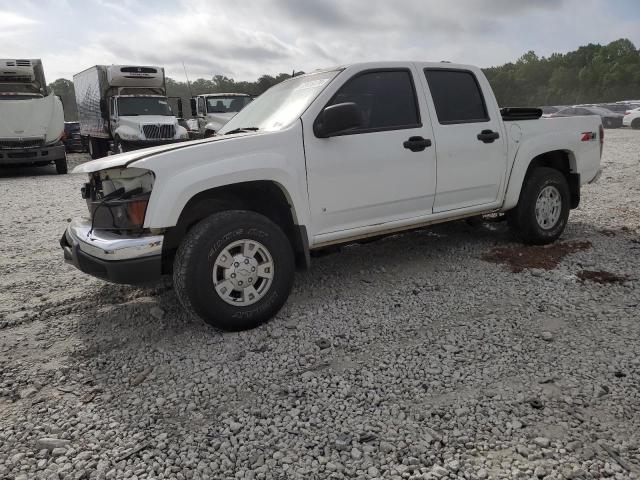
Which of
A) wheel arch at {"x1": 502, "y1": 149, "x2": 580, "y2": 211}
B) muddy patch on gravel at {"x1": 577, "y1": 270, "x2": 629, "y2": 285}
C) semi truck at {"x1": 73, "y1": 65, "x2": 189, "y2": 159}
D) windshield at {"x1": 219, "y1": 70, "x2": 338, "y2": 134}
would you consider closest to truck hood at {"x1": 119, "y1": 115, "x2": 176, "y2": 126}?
semi truck at {"x1": 73, "y1": 65, "x2": 189, "y2": 159}

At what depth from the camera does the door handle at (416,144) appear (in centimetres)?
411

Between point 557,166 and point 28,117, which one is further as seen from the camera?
point 28,117

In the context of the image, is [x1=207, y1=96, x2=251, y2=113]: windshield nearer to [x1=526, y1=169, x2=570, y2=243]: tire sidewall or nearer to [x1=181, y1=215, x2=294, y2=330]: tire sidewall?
[x1=526, y1=169, x2=570, y2=243]: tire sidewall

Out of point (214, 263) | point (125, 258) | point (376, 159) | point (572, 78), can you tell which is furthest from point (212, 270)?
point (572, 78)

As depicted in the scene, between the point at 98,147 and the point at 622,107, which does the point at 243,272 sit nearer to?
the point at 98,147

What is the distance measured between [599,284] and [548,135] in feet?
5.77

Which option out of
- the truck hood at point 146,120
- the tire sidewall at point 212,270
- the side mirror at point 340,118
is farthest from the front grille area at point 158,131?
the tire sidewall at point 212,270

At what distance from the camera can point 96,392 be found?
2867 millimetres

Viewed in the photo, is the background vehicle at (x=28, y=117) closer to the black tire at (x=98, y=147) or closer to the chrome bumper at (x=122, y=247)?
the black tire at (x=98, y=147)

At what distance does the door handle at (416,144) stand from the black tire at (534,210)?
1565 millimetres

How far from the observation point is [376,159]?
3.95 meters

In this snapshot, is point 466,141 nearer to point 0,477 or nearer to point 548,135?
point 548,135

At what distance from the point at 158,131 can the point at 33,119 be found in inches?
134

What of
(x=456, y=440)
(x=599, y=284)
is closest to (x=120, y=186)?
(x=456, y=440)
